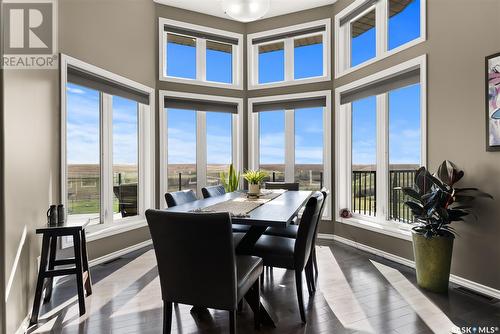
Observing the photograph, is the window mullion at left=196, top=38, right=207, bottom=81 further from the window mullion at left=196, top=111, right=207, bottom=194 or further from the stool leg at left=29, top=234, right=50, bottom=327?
the stool leg at left=29, top=234, right=50, bottom=327

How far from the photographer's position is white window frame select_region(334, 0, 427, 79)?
3186 millimetres

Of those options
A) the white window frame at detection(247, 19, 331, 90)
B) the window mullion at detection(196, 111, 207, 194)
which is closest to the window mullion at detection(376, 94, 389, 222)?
the white window frame at detection(247, 19, 331, 90)

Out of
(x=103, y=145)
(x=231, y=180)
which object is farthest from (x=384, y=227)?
(x=103, y=145)

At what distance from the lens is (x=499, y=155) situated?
2.46m

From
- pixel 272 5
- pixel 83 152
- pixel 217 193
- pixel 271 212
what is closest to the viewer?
pixel 271 212

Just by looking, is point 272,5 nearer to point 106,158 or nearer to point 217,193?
point 217,193

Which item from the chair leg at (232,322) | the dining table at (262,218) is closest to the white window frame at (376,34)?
the dining table at (262,218)

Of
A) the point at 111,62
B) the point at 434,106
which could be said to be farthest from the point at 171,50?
the point at 434,106

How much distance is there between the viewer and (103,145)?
3664 millimetres

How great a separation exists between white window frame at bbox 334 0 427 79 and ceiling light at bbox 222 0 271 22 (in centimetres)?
173

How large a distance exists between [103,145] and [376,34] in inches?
149

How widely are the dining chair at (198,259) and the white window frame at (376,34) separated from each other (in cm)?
304

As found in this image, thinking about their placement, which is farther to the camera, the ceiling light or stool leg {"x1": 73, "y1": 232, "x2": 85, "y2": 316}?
the ceiling light

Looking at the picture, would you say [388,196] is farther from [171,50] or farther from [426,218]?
[171,50]
